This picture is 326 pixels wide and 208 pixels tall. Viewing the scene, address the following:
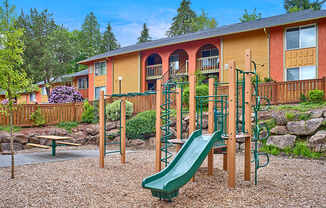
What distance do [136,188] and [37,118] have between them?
39.5ft

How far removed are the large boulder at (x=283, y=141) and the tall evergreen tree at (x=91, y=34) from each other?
45.5m

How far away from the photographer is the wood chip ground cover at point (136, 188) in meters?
4.80

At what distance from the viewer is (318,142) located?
9.41 metres

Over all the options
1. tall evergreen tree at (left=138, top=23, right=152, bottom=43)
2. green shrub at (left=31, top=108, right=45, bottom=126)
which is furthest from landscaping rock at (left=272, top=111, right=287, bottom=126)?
tall evergreen tree at (left=138, top=23, right=152, bottom=43)

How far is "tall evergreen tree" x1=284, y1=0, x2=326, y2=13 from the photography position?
36.7 m

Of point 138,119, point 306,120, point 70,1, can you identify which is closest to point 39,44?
point 138,119

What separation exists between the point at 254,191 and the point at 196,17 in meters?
45.9

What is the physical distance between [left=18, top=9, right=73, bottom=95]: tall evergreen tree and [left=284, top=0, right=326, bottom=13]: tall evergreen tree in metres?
30.5

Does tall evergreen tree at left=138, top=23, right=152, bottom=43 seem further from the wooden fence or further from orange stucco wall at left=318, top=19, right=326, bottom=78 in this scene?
orange stucco wall at left=318, top=19, right=326, bottom=78

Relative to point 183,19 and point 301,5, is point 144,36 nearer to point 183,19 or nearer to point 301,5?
point 183,19

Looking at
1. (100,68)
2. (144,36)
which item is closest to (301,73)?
(100,68)

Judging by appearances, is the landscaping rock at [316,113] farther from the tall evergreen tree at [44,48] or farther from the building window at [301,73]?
the tall evergreen tree at [44,48]

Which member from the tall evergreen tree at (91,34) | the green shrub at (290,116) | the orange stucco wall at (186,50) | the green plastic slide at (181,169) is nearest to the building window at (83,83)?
the orange stucco wall at (186,50)

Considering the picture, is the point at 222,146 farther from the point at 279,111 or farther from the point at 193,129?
the point at 279,111
